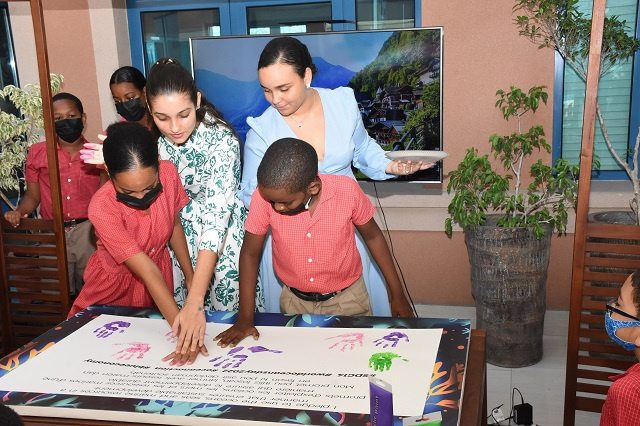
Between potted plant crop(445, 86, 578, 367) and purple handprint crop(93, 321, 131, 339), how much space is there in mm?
1891

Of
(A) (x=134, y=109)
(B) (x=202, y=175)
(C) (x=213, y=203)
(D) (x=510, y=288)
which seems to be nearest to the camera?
(C) (x=213, y=203)

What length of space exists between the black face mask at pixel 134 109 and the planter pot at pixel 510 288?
5.45 ft

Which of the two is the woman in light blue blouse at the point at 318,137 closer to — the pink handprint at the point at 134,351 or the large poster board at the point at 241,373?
the large poster board at the point at 241,373

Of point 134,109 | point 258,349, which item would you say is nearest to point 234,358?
point 258,349

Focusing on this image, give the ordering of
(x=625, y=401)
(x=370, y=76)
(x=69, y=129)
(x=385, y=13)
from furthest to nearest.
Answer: (x=385, y=13)
(x=370, y=76)
(x=69, y=129)
(x=625, y=401)

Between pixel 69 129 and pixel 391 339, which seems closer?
pixel 391 339

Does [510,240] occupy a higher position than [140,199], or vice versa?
[140,199]

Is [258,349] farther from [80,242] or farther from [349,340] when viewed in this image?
[80,242]

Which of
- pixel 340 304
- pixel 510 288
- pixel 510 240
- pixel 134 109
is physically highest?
pixel 134 109

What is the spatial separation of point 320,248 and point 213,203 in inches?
13.8

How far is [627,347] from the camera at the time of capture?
1.50m

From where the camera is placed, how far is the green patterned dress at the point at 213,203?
6.27ft

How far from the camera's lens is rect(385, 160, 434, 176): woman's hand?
6.79ft

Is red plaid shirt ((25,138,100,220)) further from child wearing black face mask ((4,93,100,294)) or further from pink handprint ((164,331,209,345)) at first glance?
pink handprint ((164,331,209,345))
